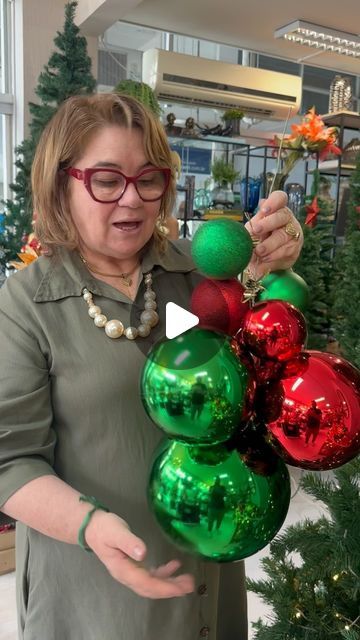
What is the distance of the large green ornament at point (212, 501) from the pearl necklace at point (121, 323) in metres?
0.25

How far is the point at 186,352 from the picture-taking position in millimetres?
484

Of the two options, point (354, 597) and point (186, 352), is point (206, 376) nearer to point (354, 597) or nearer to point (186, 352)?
point (186, 352)

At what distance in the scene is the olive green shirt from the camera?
0.71 meters

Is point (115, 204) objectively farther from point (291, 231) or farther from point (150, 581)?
point (150, 581)

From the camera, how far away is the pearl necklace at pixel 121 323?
2.47 feet

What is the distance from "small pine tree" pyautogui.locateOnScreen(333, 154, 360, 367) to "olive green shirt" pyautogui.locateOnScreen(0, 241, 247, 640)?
89.8 inches

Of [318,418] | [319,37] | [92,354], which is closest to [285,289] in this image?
[318,418]

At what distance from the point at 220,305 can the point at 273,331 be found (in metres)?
0.07

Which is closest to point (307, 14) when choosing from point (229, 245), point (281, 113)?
point (281, 113)

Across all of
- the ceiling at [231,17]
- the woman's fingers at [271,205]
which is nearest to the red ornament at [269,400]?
the woman's fingers at [271,205]

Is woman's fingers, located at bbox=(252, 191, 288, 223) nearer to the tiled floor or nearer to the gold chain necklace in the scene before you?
the gold chain necklace

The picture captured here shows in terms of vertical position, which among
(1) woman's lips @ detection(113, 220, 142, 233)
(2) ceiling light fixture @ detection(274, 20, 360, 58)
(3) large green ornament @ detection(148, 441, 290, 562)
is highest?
(2) ceiling light fixture @ detection(274, 20, 360, 58)

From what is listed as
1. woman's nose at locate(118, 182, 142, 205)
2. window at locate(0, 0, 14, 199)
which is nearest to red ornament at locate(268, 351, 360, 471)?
woman's nose at locate(118, 182, 142, 205)

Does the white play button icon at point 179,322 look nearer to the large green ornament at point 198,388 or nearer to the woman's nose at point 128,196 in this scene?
the large green ornament at point 198,388
